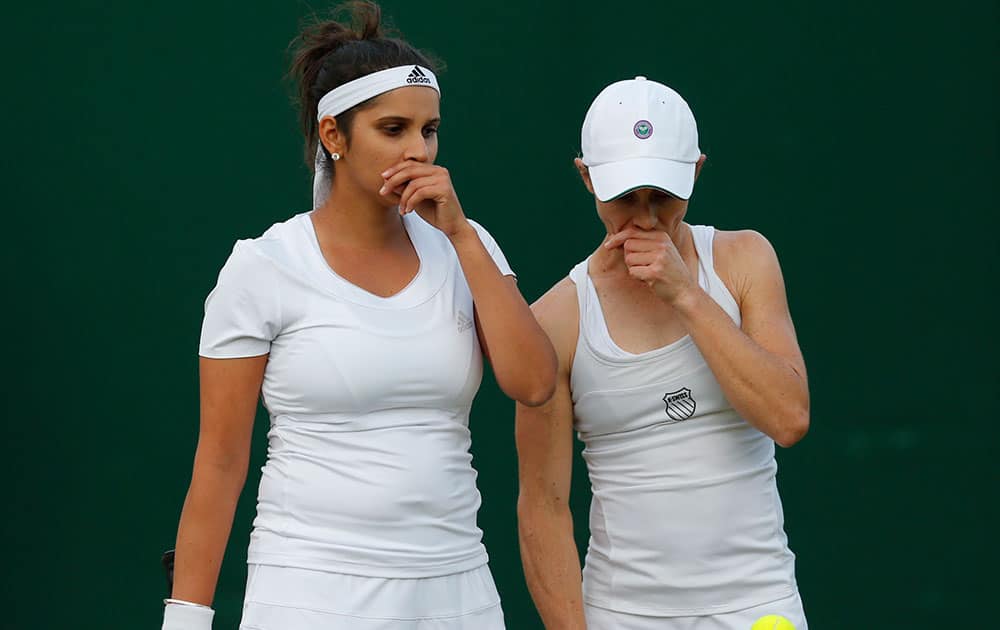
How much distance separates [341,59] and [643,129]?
55cm

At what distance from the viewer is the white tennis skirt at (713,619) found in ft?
9.52

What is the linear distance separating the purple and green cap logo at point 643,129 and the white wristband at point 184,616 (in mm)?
1114

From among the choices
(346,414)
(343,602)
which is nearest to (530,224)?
(346,414)

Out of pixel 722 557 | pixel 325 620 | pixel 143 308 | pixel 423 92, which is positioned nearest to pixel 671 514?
pixel 722 557

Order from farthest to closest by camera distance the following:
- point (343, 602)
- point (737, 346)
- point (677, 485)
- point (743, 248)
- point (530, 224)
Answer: point (530, 224), point (743, 248), point (677, 485), point (737, 346), point (343, 602)

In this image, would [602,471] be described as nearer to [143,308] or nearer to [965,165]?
[143,308]

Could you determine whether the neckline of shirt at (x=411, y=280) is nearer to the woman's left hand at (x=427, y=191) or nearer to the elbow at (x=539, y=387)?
the woman's left hand at (x=427, y=191)

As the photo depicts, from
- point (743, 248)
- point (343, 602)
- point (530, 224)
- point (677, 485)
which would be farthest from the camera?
point (530, 224)

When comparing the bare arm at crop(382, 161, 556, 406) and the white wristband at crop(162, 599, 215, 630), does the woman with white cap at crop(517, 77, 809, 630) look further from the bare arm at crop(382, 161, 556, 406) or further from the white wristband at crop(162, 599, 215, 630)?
the white wristband at crop(162, 599, 215, 630)

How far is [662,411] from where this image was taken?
2.94 metres

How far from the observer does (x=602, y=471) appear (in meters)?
3.01

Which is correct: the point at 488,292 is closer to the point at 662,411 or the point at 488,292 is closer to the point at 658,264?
the point at 658,264

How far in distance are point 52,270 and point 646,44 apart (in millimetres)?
1634

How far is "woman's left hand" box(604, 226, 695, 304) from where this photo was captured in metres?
2.85
